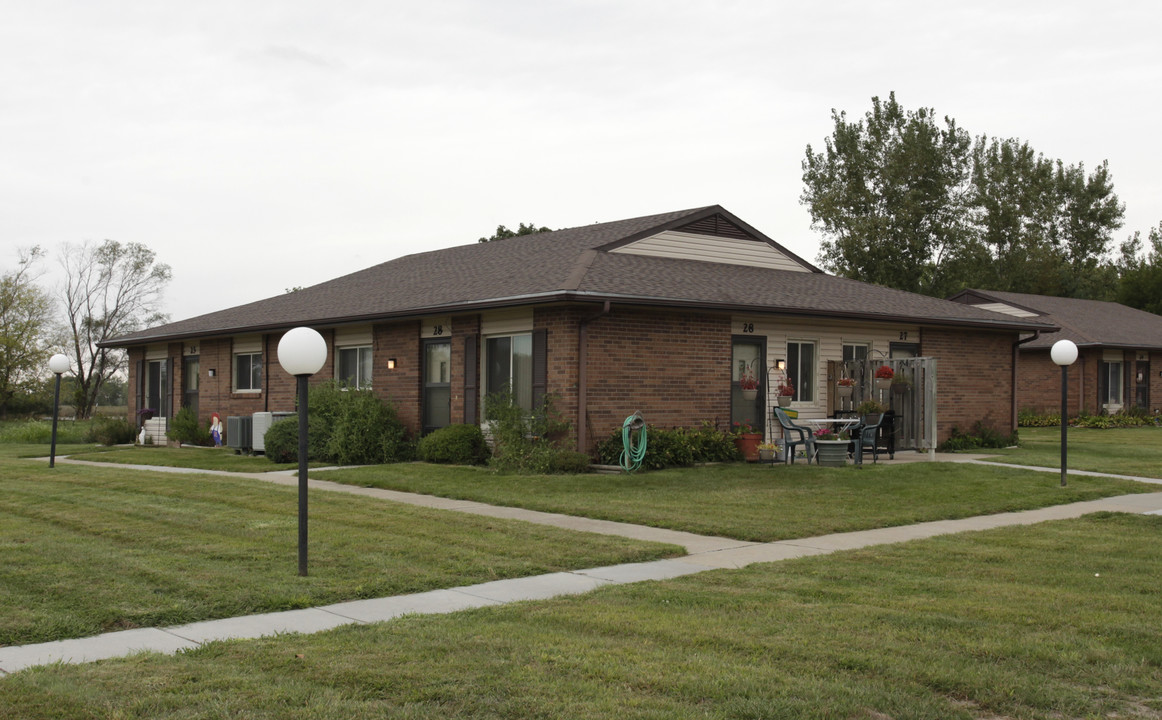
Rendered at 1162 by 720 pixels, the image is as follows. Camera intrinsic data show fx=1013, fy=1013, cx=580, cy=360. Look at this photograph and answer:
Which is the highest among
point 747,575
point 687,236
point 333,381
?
point 687,236

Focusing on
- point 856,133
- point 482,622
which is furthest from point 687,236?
point 856,133

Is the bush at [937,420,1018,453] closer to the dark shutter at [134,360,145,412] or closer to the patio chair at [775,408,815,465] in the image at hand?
the patio chair at [775,408,815,465]

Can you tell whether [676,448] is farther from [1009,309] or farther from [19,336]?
[19,336]

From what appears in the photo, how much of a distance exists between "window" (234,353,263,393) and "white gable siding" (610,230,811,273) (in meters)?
9.59

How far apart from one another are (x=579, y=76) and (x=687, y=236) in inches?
163

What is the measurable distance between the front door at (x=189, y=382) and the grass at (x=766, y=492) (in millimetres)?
11692

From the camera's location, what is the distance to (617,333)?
16266 mm

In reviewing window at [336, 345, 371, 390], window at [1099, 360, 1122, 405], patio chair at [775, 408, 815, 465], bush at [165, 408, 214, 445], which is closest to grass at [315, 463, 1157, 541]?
patio chair at [775, 408, 815, 465]

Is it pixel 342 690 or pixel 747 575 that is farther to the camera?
pixel 747 575

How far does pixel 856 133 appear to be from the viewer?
5122 centimetres

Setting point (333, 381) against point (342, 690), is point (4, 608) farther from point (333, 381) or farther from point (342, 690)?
point (333, 381)

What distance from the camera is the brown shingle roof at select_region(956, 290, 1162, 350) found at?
108ft

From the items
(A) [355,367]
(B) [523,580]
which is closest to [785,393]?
(A) [355,367]

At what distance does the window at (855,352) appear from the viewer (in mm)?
19562
